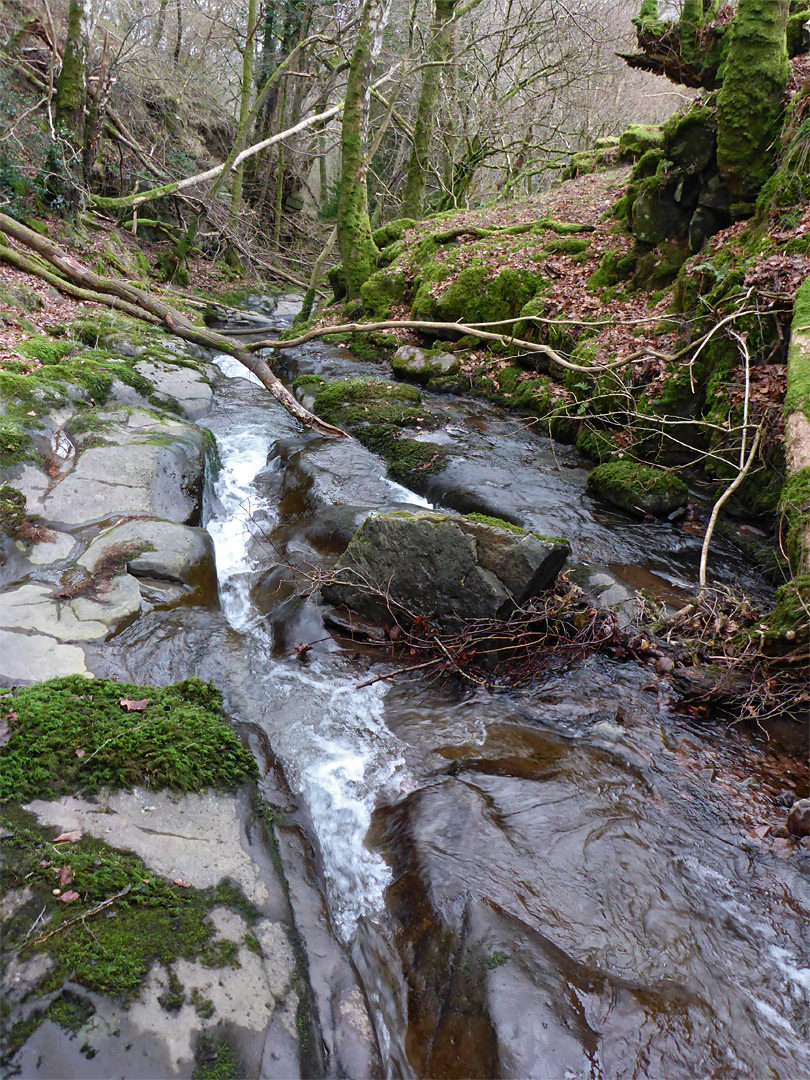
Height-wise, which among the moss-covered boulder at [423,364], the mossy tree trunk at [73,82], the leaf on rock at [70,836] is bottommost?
the leaf on rock at [70,836]

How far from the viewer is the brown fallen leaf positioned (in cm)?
308

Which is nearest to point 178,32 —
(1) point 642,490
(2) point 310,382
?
(2) point 310,382

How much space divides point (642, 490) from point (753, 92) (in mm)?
5236

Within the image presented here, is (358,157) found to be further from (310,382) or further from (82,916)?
(82,916)

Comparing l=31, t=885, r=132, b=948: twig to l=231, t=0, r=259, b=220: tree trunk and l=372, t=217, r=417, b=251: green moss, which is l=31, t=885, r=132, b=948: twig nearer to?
l=372, t=217, r=417, b=251: green moss

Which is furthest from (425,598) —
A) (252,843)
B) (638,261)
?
(638,261)

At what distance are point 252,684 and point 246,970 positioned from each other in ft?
7.11

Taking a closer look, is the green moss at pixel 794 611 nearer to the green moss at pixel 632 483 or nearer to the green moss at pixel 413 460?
the green moss at pixel 632 483

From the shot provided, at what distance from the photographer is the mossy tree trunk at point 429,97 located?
15.3m

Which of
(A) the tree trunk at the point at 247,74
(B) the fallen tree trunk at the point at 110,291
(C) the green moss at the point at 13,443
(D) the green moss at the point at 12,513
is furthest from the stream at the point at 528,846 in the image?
(A) the tree trunk at the point at 247,74

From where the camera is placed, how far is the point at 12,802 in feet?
7.89

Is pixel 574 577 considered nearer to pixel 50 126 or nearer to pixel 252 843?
pixel 252 843

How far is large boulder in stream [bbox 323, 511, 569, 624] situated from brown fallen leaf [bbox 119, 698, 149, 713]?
75.1 inches

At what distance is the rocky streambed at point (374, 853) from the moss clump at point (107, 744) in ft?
0.26
